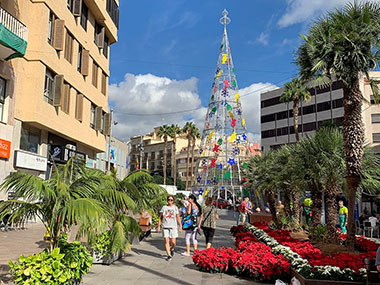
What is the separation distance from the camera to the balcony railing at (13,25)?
592 inches

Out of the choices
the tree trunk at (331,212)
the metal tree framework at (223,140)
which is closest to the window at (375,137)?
the metal tree framework at (223,140)

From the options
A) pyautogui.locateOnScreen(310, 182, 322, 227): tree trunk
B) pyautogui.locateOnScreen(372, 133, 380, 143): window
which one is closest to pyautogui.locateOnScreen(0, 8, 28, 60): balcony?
pyautogui.locateOnScreen(310, 182, 322, 227): tree trunk

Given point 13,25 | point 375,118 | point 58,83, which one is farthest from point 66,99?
point 375,118

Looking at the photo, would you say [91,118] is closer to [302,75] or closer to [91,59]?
[91,59]

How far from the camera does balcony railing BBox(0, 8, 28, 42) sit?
15.0m

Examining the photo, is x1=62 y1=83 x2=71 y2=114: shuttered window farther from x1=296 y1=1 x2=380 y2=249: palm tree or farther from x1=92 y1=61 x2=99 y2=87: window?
x1=296 y1=1 x2=380 y2=249: palm tree

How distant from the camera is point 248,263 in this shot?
7777 mm

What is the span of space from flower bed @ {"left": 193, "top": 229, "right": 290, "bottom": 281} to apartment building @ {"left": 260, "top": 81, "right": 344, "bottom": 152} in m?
43.6

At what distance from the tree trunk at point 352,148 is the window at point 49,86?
583 inches

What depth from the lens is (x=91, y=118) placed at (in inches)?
1032

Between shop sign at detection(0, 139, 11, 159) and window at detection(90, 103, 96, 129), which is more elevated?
window at detection(90, 103, 96, 129)

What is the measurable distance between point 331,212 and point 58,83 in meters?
14.8

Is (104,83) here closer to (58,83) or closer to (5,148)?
(58,83)

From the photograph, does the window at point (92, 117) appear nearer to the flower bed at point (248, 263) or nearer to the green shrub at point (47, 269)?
the flower bed at point (248, 263)
